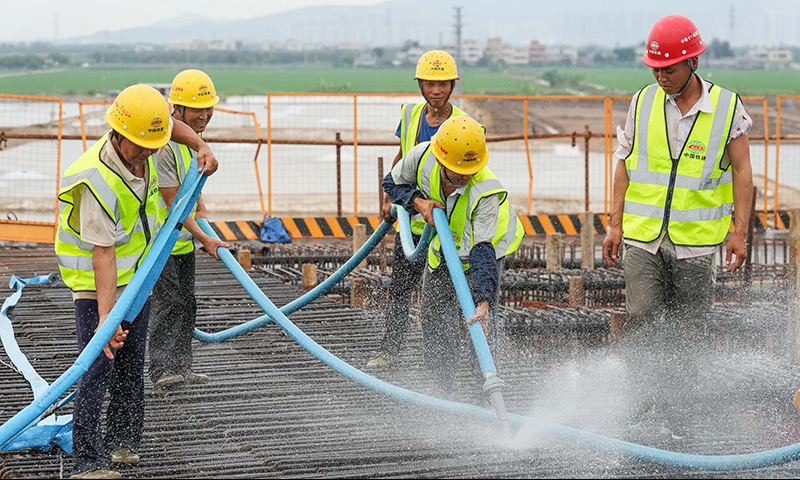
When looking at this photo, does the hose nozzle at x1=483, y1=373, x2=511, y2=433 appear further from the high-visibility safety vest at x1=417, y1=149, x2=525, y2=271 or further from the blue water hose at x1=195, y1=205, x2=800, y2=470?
the high-visibility safety vest at x1=417, y1=149, x2=525, y2=271

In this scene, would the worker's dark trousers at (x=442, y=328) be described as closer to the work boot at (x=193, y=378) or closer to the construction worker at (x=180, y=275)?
the construction worker at (x=180, y=275)

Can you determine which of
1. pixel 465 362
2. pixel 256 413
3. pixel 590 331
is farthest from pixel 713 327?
pixel 256 413

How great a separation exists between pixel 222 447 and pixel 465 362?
2.04m

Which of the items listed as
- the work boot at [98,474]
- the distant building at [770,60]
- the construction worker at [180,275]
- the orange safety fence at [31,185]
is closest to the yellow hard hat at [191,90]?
the construction worker at [180,275]

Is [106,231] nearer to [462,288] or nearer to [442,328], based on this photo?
[462,288]

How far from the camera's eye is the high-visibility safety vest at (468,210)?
5.12 metres

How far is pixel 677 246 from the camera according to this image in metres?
5.05

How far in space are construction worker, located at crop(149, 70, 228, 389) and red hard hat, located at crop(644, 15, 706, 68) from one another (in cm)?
245

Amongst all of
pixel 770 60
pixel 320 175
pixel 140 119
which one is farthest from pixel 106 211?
pixel 770 60

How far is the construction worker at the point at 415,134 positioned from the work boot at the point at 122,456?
74.3 inches

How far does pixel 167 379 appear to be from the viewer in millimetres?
5695

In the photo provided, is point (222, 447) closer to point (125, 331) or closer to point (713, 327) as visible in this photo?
point (125, 331)

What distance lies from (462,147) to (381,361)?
5.66ft

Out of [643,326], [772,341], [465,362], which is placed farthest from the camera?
[772,341]
